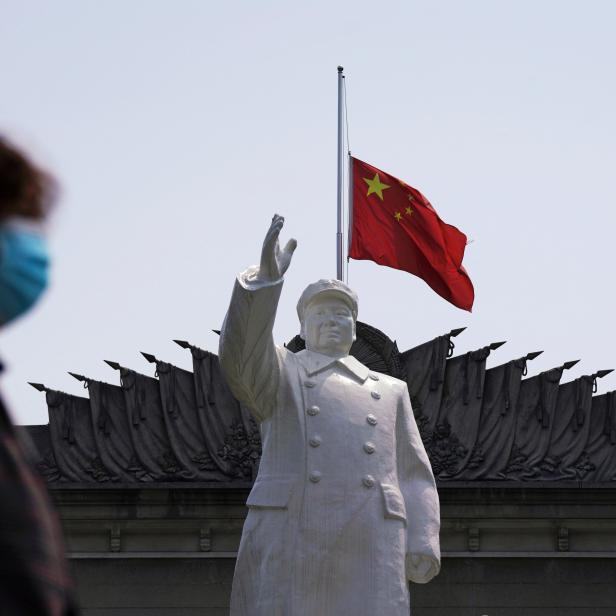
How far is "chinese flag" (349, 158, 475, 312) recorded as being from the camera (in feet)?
52.0

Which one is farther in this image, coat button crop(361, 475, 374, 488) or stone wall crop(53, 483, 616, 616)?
stone wall crop(53, 483, 616, 616)

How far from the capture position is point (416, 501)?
22.4 feet

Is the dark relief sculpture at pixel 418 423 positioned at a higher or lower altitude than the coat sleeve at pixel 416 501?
higher

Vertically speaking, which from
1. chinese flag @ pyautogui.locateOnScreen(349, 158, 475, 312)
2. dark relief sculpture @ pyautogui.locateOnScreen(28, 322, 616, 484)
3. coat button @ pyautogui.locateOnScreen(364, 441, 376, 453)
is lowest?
coat button @ pyautogui.locateOnScreen(364, 441, 376, 453)

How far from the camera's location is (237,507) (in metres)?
20.4

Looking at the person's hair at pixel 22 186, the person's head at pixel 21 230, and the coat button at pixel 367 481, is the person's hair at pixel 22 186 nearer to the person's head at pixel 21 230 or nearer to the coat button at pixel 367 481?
the person's head at pixel 21 230

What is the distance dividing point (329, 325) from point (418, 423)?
13861 mm

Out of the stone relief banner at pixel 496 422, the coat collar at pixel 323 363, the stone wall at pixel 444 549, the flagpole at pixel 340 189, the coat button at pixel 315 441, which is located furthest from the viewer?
the stone relief banner at pixel 496 422

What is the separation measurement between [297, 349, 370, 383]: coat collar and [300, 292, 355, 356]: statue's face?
0.05 m

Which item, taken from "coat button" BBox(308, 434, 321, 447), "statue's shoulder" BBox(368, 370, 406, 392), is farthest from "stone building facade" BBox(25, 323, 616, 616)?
"coat button" BBox(308, 434, 321, 447)

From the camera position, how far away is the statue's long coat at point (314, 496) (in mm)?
6410

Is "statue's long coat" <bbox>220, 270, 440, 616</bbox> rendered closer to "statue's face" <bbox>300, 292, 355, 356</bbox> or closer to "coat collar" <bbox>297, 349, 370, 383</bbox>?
"coat collar" <bbox>297, 349, 370, 383</bbox>

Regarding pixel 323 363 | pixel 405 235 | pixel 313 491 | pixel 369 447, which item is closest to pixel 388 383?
pixel 323 363

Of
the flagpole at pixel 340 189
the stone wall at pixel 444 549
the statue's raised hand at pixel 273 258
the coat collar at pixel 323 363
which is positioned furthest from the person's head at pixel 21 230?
the stone wall at pixel 444 549
